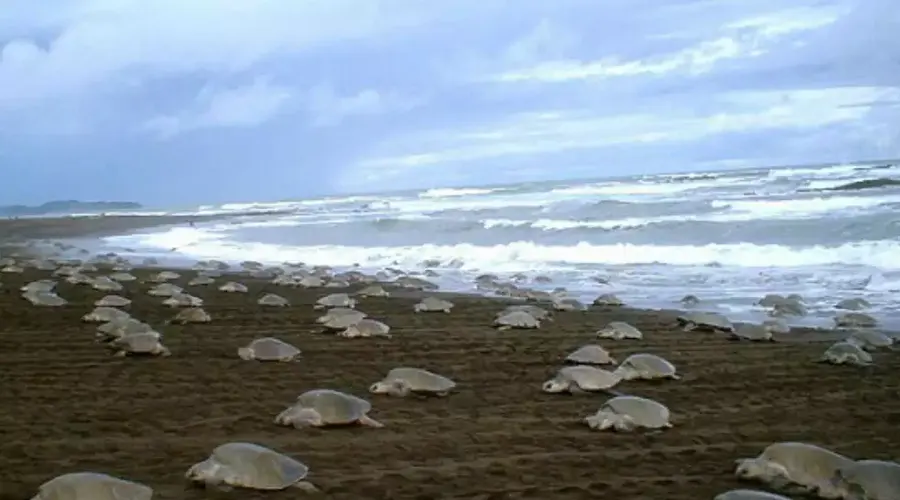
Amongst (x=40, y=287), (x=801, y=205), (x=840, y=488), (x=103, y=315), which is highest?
(x=801, y=205)

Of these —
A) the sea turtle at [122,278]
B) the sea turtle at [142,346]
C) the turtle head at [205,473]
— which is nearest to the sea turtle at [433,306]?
the sea turtle at [142,346]

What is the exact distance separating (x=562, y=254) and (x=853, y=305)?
1214 cm

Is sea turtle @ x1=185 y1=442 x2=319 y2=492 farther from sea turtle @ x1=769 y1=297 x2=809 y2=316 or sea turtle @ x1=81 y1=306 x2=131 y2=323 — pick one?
sea turtle @ x1=769 y1=297 x2=809 y2=316

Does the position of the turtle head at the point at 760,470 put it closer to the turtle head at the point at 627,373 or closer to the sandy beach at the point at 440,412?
the sandy beach at the point at 440,412

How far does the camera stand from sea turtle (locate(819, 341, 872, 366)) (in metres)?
→ 7.96

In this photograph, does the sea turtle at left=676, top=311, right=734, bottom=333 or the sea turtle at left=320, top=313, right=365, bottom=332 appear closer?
the sea turtle at left=676, top=311, right=734, bottom=333

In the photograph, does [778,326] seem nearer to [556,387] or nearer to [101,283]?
[556,387]

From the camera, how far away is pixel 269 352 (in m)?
8.20

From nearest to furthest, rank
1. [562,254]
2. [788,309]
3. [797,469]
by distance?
[797,469]
[788,309]
[562,254]

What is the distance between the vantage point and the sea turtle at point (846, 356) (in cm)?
796

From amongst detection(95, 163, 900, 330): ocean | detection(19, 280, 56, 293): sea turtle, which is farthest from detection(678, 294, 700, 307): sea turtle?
detection(19, 280, 56, 293): sea turtle

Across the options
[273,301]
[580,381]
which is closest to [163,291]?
[273,301]

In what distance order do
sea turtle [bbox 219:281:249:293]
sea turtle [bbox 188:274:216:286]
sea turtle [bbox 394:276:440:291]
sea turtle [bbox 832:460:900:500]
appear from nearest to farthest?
sea turtle [bbox 832:460:900:500] < sea turtle [bbox 219:281:249:293] < sea turtle [bbox 394:276:440:291] < sea turtle [bbox 188:274:216:286]

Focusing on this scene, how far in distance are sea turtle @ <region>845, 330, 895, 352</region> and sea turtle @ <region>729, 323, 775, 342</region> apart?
2.50 feet
